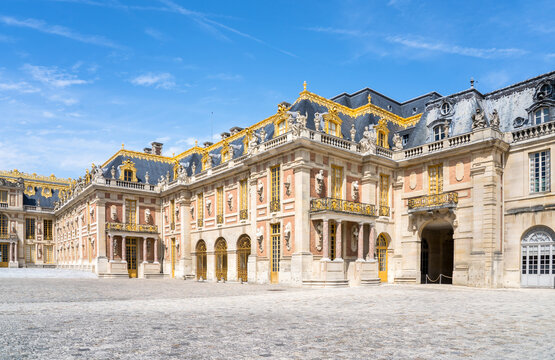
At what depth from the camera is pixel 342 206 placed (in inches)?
1022

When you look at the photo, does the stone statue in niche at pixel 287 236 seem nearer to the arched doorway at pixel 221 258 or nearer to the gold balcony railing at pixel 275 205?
the gold balcony railing at pixel 275 205

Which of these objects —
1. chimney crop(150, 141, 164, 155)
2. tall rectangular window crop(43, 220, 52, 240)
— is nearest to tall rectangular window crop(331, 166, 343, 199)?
chimney crop(150, 141, 164, 155)

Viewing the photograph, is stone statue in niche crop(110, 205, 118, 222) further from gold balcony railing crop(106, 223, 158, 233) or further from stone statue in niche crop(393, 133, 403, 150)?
stone statue in niche crop(393, 133, 403, 150)

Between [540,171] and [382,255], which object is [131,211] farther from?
[540,171]

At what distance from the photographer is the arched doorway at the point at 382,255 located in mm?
28641

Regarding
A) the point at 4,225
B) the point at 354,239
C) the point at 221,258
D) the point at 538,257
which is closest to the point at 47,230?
the point at 4,225

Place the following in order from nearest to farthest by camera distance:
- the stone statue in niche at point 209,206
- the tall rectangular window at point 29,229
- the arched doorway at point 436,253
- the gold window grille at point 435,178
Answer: the gold window grille at point 435,178 → the arched doorway at point 436,253 → the stone statue in niche at point 209,206 → the tall rectangular window at point 29,229

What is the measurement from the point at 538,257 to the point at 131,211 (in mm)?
31579

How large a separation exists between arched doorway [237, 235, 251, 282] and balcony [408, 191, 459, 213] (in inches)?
426

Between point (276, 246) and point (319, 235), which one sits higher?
point (319, 235)

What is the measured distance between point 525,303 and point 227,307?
1014 centimetres

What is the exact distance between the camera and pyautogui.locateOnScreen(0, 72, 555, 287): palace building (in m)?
24.1

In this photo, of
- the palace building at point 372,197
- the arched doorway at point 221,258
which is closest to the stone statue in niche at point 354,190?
the palace building at point 372,197

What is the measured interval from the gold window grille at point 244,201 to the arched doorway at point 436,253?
1156cm
